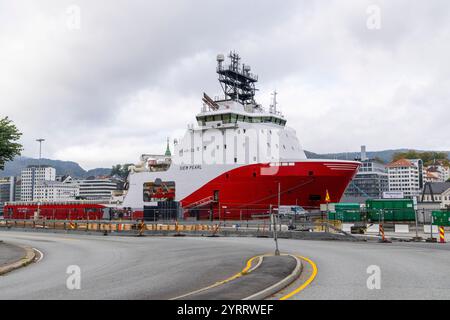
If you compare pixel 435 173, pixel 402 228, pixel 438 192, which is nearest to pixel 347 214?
pixel 402 228

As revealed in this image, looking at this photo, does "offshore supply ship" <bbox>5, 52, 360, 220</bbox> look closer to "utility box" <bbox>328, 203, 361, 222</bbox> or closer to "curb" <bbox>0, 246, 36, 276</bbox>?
"utility box" <bbox>328, 203, 361, 222</bbox>

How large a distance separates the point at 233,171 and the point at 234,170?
138mm

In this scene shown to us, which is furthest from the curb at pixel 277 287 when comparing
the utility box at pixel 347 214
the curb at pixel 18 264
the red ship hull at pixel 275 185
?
the utility box at pixel 347 214

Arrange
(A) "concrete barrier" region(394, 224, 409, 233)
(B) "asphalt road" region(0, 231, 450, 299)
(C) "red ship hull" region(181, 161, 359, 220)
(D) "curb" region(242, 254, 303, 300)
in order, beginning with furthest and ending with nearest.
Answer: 1. (C) "red ship hull" region(181, 161, 359, 220)
2. (A) "concrete barrier" region(394, 224, 409, 233)
3. (B) "asphalt road" region(0, 231, 450, 299)
4. (D) "curb" region(242, 254, 303, 300)

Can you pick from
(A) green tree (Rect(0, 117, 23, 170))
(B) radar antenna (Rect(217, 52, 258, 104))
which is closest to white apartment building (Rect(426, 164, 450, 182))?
(B) radar antenna (Rect(217, 52, 258, 104))

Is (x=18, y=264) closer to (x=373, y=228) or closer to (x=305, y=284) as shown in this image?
(x=305, y=284)

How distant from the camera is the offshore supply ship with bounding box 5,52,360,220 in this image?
4138cm

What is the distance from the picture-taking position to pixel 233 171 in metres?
42.7

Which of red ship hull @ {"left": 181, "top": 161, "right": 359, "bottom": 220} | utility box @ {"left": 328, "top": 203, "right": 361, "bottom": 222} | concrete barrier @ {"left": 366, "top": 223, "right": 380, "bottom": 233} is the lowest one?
concrete barrier @ {"left": 366, "top": 223, "right": 380, "bottom": 233}

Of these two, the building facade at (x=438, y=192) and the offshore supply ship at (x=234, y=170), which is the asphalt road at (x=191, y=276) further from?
the building facade at (x=438, y=192)

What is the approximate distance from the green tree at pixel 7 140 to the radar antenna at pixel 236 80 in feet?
105
